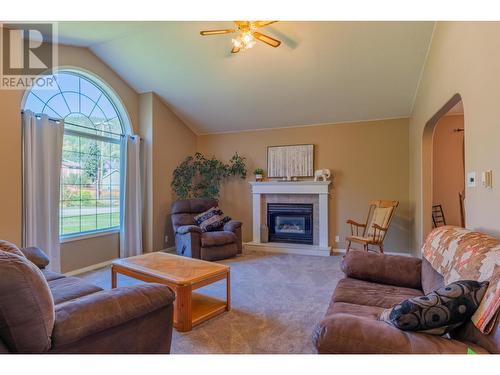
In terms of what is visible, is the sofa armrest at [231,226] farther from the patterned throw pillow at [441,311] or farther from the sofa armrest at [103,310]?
the patterned throw pillow at [441,311]

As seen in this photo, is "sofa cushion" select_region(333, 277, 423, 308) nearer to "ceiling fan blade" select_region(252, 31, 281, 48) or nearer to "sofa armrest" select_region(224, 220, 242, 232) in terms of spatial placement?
"ceiling fan blade" select_region(252, 31, 281, 48)

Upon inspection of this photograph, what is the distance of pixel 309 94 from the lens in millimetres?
4840

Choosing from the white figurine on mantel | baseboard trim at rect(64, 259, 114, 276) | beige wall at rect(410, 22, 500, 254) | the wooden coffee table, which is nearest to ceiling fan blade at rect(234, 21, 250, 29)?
beige wall at rect(410, 22, 500, 254)

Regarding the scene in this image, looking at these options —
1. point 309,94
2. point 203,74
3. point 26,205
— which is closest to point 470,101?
point 309,94

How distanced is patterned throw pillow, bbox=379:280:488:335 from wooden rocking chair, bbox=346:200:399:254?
3.16m

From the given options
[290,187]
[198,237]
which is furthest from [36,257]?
[290,187]

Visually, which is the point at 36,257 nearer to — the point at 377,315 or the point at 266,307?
the point at 266,307

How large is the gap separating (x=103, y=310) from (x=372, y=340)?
4.19 ft

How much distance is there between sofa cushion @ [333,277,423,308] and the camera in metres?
2.00

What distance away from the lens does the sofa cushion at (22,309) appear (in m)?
1.19
